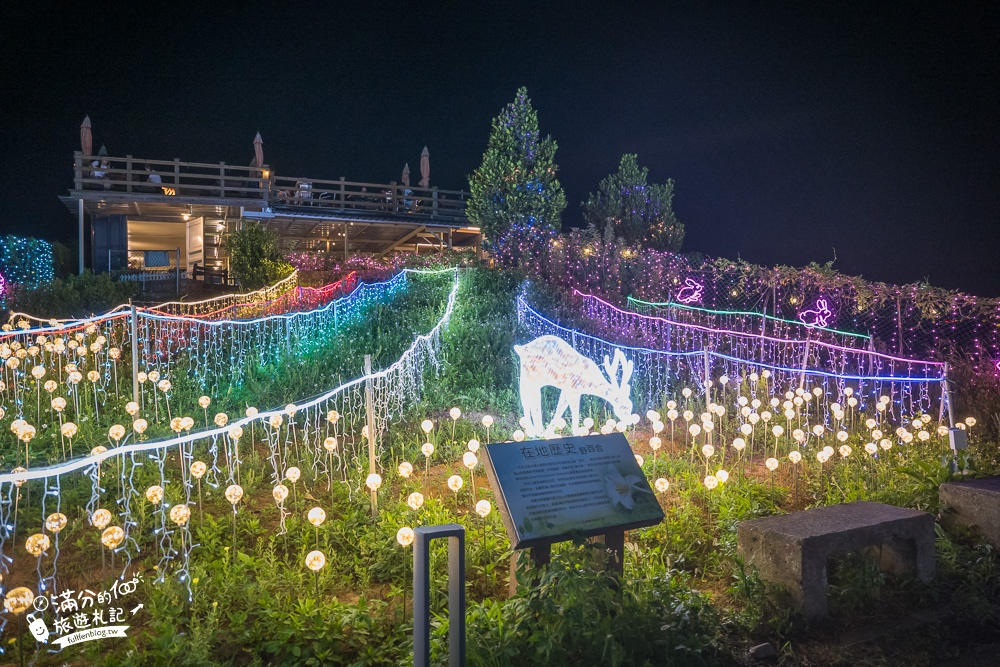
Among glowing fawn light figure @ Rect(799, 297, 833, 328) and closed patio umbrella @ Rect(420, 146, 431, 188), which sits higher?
closed patio umbrella @ Rect(420, 146, 431, 188)

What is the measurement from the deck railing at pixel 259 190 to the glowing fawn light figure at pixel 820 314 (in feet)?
50.7

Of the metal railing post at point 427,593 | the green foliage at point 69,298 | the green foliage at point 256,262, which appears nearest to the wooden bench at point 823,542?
the metal railing post at point 427,593

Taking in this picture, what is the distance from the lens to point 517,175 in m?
20.0

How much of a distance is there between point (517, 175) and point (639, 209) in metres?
6.38

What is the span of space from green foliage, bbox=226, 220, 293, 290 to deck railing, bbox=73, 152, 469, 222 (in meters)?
5.76

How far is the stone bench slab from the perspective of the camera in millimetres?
4898

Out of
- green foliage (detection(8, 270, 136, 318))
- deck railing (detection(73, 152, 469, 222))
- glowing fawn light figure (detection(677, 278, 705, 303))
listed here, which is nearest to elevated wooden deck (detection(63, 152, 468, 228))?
deck railing (detection(73, 152, 469, 222))

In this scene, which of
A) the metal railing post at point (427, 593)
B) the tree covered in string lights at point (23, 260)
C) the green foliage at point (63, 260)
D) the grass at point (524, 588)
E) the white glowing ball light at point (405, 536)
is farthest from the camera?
the green foliage at point (63, 260)

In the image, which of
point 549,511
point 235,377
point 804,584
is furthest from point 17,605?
point 235,377

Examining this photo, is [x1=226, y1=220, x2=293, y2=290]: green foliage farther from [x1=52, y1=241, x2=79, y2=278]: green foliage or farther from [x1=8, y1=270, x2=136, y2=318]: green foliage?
[x1=52, y1=241, x2=79, y2=278]: green foliage

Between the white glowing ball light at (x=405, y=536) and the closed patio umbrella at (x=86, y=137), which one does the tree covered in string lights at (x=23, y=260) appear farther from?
the white glowing ball light at (x=405, y=536)

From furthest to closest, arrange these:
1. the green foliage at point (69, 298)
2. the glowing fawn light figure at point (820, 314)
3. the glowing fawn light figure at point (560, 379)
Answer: the green foliage at point (69, 298), the glowing fawn light figure at point (820, 314), the glowing fawn light figure at point (560, 379)

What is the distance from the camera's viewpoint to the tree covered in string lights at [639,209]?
24375 millimetres

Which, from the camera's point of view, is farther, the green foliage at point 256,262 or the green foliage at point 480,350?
the green foliage at point 256,262
